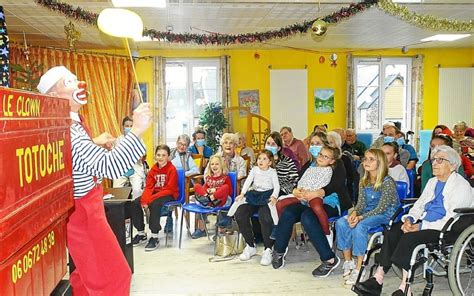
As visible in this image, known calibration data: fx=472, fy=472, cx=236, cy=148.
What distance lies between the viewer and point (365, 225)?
154 inches

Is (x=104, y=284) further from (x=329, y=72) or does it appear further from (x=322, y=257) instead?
(x=329, y=72)

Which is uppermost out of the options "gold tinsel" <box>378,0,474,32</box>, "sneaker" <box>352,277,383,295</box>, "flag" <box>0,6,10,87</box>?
"gold tinsel" <box>378,0,474,32</box>

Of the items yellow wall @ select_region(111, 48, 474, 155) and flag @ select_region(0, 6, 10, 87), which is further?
yellow wall @ select_region(111, 48, 474, 155)

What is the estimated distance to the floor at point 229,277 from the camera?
3.82 metres

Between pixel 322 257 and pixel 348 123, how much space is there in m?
6.24

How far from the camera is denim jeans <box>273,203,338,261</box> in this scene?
13.9 ft

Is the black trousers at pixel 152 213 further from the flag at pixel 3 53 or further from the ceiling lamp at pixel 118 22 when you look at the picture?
the ceiling lamp at pixel 118 22

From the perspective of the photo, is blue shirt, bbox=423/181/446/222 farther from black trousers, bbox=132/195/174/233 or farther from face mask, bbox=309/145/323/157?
black trousers, bbox=132/195/174/233

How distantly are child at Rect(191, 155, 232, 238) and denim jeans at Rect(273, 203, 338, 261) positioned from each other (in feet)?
2.55

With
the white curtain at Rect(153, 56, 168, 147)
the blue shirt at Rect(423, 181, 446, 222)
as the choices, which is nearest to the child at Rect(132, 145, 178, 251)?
the blue shirt at Rect(423, 181, 446, 222)

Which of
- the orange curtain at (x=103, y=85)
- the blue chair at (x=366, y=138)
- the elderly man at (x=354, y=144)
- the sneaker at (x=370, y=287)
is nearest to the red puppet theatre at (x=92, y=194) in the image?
the sneaker at (x=370, y=287)

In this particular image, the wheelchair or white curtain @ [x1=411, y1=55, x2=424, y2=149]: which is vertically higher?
white curtain @ [x1=411, y1=55, x2=424, y2=149]

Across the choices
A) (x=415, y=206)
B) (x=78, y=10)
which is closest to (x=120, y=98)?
(x=78, y=10)

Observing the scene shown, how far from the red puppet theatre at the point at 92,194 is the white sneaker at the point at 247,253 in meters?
2.66
